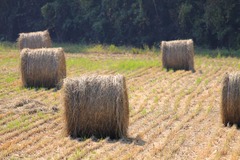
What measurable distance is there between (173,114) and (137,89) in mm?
3649

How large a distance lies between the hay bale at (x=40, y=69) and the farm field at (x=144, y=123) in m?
0.40

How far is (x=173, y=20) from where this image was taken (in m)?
31.5

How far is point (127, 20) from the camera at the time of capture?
108ft

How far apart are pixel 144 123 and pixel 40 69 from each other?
226 inches

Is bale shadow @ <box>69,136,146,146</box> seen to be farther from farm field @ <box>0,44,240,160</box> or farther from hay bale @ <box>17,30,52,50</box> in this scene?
hay bale @ <box>17,30,52,50</box>

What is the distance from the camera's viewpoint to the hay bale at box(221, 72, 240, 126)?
11188 millimetres

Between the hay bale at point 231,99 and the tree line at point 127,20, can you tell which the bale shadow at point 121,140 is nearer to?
the hay bale at point 231,99

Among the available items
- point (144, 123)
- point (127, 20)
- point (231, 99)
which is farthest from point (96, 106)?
point (127, 20)

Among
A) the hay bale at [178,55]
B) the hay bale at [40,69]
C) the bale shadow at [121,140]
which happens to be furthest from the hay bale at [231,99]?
the hay bale at [178,55]

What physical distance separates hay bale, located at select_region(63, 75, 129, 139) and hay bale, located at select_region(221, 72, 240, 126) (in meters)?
2.13

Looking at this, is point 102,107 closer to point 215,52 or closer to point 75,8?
point 215,52

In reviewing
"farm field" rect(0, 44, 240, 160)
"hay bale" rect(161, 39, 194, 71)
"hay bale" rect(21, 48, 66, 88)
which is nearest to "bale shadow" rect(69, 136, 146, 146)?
"farm field" rect(0, 44, 240, 160)

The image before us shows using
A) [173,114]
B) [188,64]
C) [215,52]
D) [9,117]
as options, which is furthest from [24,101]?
[215,52]

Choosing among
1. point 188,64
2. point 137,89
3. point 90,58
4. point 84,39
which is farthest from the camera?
point 84,39
